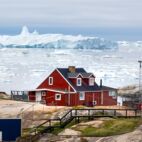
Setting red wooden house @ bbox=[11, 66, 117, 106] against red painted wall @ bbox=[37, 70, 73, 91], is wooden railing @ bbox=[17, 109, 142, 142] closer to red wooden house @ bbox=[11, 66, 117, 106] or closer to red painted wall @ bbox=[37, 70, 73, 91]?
red wooden house @ bbox=[11, 66, 117, 106]

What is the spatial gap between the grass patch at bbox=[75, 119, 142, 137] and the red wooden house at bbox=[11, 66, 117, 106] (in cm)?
2469

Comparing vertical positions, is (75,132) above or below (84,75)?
below

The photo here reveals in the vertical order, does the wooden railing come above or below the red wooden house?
below

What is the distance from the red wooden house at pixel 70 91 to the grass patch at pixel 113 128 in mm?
24689

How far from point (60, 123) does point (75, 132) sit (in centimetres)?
451

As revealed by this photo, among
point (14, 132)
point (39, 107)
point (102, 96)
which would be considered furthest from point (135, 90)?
point (14, 132)

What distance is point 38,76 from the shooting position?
19275cm

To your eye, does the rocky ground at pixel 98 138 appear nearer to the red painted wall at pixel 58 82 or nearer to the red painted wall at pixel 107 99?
the red painted wall at pixel 58 82

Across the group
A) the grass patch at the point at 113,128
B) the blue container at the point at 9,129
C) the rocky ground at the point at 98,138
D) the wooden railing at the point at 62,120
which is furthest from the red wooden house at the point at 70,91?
the rocky ground at the point at 98,138

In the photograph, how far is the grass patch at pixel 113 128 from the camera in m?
53.3

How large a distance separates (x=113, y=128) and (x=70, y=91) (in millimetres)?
27651

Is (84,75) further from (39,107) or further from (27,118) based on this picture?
(27,118)

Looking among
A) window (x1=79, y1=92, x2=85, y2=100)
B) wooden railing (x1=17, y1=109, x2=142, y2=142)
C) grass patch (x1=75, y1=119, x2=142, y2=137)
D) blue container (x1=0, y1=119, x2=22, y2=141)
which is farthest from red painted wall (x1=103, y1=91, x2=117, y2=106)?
grass patch (x1=75, y1=119, x2=142, y2=137)

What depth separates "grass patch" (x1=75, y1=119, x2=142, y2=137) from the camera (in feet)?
175
